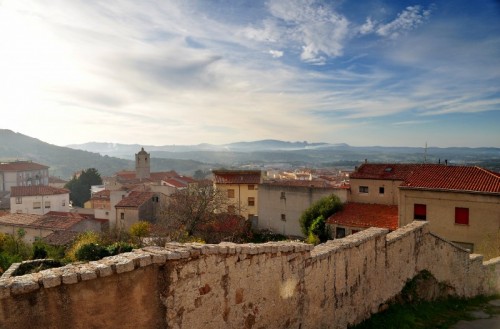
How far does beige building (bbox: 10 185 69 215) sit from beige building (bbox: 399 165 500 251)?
157 feet

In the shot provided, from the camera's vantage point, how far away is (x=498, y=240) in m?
21.2

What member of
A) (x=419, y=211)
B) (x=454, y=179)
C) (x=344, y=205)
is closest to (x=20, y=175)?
(x=344, y=205)

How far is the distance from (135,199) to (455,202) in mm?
32000

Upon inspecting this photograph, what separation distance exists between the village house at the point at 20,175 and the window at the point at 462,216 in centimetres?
8978

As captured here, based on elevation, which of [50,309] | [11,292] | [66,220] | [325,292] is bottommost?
[66,220]

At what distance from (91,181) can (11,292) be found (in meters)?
72.2

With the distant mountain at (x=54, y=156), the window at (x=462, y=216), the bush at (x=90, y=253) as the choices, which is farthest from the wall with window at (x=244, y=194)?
the distant mountain at (x=54, y=156)

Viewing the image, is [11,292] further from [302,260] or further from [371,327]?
[371,327]

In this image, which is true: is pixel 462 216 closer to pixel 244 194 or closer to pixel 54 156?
pixel 244 194

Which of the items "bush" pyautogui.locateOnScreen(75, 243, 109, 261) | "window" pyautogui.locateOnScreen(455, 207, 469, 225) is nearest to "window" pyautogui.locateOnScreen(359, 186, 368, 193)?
"window" pyautogui.locateOnScreen(455, 207, 469, 225)

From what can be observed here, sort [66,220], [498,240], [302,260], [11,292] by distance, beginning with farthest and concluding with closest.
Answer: [66,220], [498,240], [302,260], [11,292]

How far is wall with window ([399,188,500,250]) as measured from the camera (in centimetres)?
2300

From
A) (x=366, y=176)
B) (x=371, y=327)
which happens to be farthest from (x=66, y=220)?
(x=371, y=327)

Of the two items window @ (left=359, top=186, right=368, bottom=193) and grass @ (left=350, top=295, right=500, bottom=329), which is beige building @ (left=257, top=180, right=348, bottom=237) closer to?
window @ (left=359, top=186, right=368, bottom=193)
